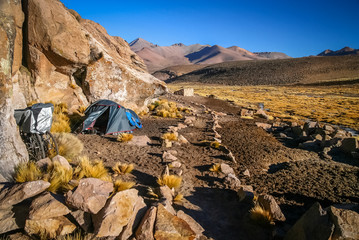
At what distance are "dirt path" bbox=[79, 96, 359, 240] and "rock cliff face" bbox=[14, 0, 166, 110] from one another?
3.92m

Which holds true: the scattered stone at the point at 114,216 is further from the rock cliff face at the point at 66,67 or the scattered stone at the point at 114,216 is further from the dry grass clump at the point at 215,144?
the dry grass clump at the point at 215,144

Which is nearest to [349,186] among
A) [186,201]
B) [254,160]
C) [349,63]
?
[254,160]

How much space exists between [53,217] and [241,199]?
3.62m

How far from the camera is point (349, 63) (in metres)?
87.0

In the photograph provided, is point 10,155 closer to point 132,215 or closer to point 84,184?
point 84,184

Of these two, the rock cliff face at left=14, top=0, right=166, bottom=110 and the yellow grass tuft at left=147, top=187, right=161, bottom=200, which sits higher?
the rock cliff face at left=14, top=0, right=166, bottom=110

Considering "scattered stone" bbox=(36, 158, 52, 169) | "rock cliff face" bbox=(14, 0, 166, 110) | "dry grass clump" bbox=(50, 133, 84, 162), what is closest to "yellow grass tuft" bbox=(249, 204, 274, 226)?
"scattered stone" bbox=(36, 158, 52, 169)

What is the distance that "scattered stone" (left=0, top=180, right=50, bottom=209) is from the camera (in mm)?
3010

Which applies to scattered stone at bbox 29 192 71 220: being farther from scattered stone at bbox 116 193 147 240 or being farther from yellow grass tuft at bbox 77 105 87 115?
yellow grass tuft at bbox 77 105 87 115

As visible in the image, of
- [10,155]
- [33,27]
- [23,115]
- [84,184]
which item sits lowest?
[84,184]

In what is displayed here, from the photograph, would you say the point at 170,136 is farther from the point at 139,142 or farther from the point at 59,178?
the point at 59,178

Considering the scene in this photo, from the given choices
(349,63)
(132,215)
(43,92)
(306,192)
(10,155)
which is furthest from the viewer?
(349,63)

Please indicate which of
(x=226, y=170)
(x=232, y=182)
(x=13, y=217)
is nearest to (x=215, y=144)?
(x=226, y=170)

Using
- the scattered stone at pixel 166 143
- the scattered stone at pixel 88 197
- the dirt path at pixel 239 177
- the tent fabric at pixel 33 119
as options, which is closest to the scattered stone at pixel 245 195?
the dirt path at pixel 239 177
